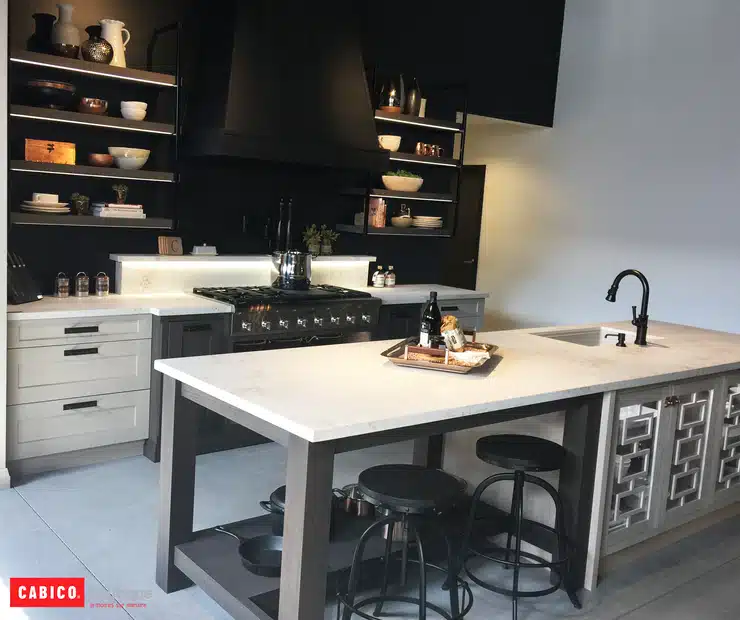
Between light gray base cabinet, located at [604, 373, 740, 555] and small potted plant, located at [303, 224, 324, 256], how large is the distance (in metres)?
3.02

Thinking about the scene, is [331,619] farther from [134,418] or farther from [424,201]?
[424,201]

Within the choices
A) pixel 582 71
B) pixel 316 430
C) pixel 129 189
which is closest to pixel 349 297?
pixel 129 189

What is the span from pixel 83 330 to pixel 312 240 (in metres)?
2.05

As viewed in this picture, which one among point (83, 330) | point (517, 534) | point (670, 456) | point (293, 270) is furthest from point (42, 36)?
point (670, 456)

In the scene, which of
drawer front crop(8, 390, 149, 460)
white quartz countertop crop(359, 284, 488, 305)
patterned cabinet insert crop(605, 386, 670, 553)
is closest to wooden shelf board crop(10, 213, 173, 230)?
drawer front crop(8, 390, 149, 460)

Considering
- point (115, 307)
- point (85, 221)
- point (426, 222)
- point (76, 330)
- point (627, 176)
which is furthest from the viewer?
point (627, 176)

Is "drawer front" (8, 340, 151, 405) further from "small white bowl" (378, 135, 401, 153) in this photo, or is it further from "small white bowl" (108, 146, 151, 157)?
"small white bowl" (378, 135, 401, 153)

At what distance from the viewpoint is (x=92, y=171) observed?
4199mm

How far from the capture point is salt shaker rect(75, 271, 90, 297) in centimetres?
432

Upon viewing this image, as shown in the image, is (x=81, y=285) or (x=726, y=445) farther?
(x=81, y=285)

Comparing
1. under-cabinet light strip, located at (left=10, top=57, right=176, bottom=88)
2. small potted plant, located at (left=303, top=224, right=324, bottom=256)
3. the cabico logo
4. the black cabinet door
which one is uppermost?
under-cabinet light strip, located at (left=10, top=57, right=176, bottom=88)

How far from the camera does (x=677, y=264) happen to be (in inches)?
247

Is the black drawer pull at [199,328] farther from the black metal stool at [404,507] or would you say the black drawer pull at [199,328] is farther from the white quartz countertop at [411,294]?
the black metal stool at [404,507]

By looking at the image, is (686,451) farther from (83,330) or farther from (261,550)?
(83,330)
